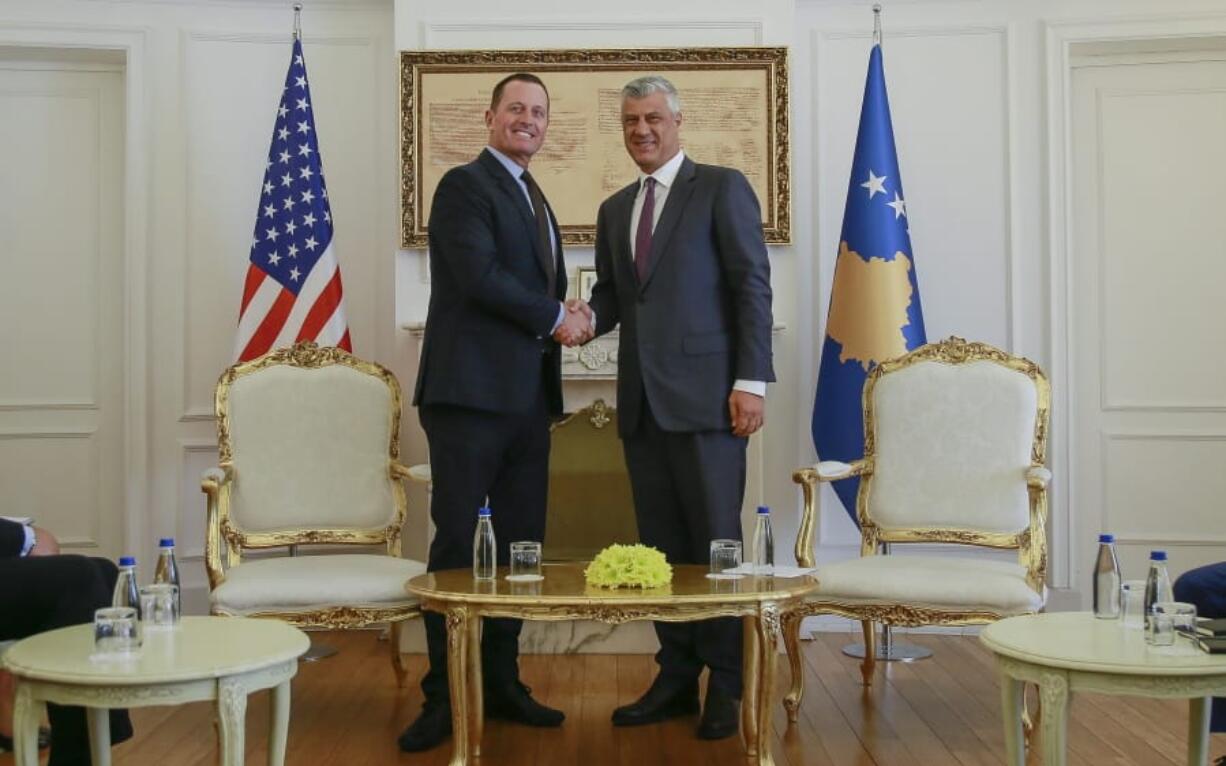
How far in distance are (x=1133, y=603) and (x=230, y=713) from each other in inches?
71.1

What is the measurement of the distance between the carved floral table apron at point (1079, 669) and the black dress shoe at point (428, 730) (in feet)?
4.88

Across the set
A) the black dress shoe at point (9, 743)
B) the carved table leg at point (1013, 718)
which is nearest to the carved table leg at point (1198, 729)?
the carved table leg at point (1013, 718)

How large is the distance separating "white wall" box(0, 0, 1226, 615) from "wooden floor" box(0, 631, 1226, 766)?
103 cm

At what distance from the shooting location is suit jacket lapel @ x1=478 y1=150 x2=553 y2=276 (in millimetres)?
3555

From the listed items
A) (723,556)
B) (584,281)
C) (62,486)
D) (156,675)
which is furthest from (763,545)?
(62,486)

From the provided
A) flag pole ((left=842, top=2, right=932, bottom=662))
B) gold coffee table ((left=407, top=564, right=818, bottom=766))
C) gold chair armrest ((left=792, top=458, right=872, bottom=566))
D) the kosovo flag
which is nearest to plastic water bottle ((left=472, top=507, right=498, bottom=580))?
gold coffee table ((left=407, top=564, right=818, bottom=766))

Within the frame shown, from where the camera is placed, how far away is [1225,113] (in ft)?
17.3

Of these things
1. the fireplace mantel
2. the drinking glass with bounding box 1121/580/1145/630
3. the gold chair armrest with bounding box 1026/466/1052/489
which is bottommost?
the drinking glass with bounding box 1121/580/1145/630

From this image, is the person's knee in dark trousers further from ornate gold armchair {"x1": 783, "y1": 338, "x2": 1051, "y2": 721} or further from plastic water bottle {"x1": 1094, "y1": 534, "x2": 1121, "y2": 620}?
ornate gold armchair {"x1": 783, "y1": 338, "x2": 1051, "y2": 721}

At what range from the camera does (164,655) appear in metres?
2.40

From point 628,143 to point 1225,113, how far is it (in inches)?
118

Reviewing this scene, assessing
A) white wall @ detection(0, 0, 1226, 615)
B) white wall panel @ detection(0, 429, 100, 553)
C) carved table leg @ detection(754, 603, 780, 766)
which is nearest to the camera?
carved table leg @ detection(754, 603, 780, 766)

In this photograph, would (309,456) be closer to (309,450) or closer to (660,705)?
(309,450)

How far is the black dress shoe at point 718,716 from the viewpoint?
340cm
